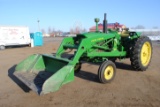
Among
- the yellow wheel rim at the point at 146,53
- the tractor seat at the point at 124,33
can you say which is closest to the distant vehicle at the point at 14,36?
the tractor seat at the point at 124,33

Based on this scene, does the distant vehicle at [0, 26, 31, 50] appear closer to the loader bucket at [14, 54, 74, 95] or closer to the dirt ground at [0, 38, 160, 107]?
the dirt ground at [0, 38, 160, 107]

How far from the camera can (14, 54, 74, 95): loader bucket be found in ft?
13.9

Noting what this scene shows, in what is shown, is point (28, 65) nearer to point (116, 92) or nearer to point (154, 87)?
point (116, 92)

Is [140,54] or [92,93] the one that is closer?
[92,93]

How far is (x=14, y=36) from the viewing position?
1930 cm

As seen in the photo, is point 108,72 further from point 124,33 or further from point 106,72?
point 124,33

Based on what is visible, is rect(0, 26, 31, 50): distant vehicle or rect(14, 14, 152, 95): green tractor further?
rect(0, 26, 31, 50): distant vehicle

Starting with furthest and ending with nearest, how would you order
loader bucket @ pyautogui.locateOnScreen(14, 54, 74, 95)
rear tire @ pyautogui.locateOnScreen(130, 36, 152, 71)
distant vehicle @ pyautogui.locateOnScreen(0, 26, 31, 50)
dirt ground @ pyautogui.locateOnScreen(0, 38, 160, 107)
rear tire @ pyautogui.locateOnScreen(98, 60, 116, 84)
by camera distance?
distant vehicle @ pyautogui.locateOnScreen(0, 26, 31, 50) → rear tire @ pyautogui.locateOnScreen(130, 36, 152, 71) → rear tire @ pyautogui.locateOnScreen(98, 60, 116, 84) → dirt ground @ pyautogui.locateOnScreen(0, 38, 160, 107) → loader bucket @ pyautogui.locateOnScreen(14, 54, 74, 95)

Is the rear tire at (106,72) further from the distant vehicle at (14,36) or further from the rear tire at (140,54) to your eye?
the distant vehicle at (14,36)

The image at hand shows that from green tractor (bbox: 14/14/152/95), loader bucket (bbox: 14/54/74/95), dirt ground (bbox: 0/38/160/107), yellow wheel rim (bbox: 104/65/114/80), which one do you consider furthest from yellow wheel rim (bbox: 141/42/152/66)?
loader bucket (bbox: 14/54/74/95)

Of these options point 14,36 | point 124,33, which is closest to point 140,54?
point 124,33

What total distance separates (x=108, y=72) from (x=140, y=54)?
177 centimetres

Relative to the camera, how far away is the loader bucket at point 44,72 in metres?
4.25

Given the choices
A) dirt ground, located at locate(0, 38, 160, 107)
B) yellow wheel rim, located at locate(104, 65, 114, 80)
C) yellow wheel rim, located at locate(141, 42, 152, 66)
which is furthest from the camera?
yellow wheel rim, located at locate(141, 42, 152, 66)
